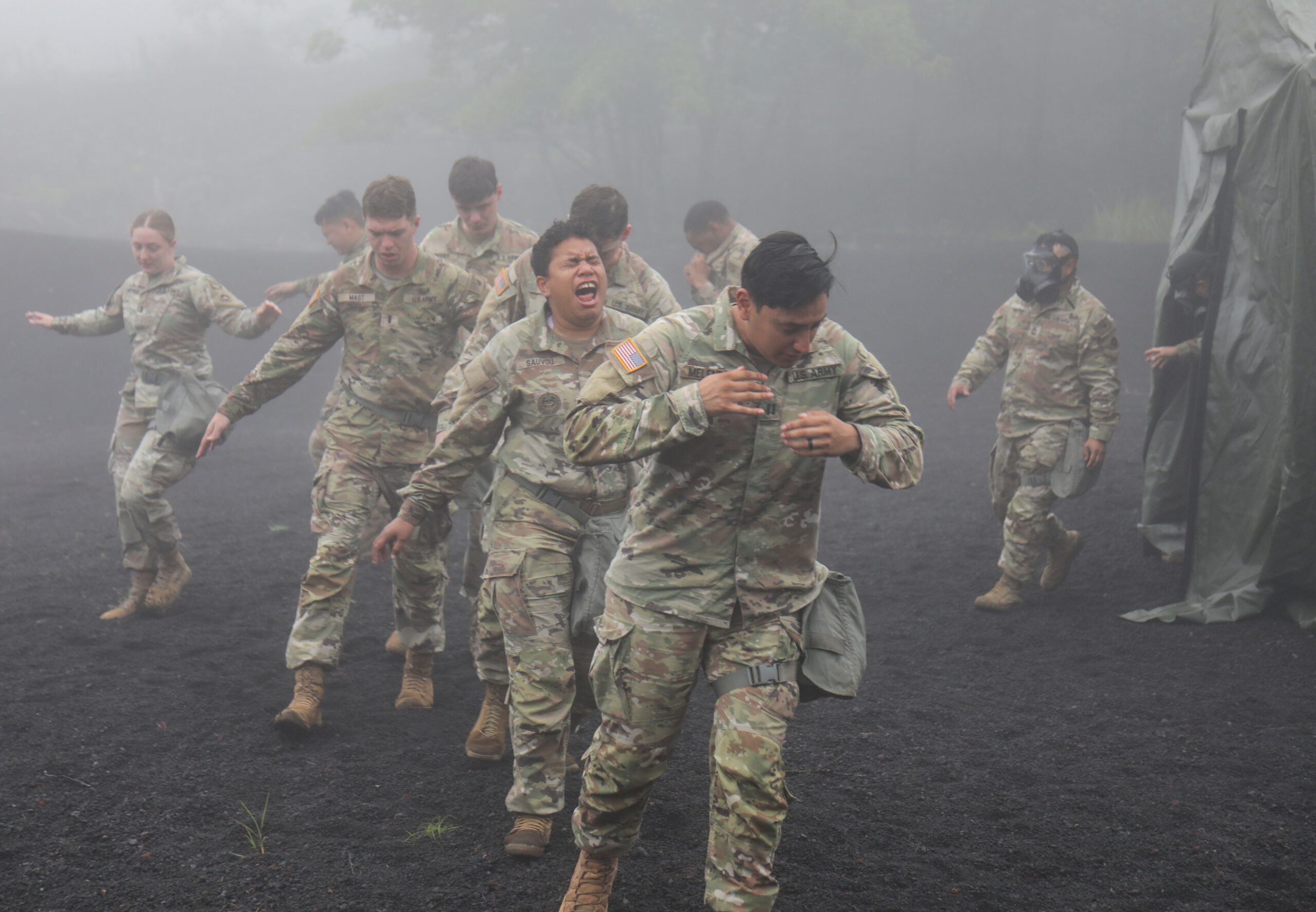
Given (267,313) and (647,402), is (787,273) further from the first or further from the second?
(267,313)

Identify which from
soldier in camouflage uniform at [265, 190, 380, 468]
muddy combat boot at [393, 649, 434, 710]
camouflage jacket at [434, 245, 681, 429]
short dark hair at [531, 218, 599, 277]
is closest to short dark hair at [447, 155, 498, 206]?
camouflage jacket at [434, 245, 681, 429]

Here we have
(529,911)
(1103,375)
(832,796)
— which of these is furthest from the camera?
(1103,375)

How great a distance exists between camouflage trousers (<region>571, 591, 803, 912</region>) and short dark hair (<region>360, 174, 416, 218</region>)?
2665 millimetres

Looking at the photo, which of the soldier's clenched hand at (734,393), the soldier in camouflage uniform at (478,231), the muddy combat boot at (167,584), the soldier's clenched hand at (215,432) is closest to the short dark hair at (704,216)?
the soldier in camouflage uniform at (478,231)

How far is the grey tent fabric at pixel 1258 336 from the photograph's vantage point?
5.78m

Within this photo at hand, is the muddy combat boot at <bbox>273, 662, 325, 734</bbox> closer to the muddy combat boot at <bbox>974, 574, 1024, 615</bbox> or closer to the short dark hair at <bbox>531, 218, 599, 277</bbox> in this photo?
the short dark hair at <bbox>531, 218, 599, 277</bbox>

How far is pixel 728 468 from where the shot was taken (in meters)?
3.00

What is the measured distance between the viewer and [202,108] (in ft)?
112

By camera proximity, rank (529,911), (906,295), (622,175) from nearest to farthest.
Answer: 1. (529,911)
2. (906,295)
3. (622,175)

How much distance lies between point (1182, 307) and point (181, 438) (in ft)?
19.9

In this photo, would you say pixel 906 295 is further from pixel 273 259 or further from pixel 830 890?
pixel 830 890

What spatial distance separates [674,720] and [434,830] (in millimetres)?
1202

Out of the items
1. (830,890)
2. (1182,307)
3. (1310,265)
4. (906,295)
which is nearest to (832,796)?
(830,890)

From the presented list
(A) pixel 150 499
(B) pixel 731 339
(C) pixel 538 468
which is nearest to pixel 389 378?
(C) pixel 538 468
